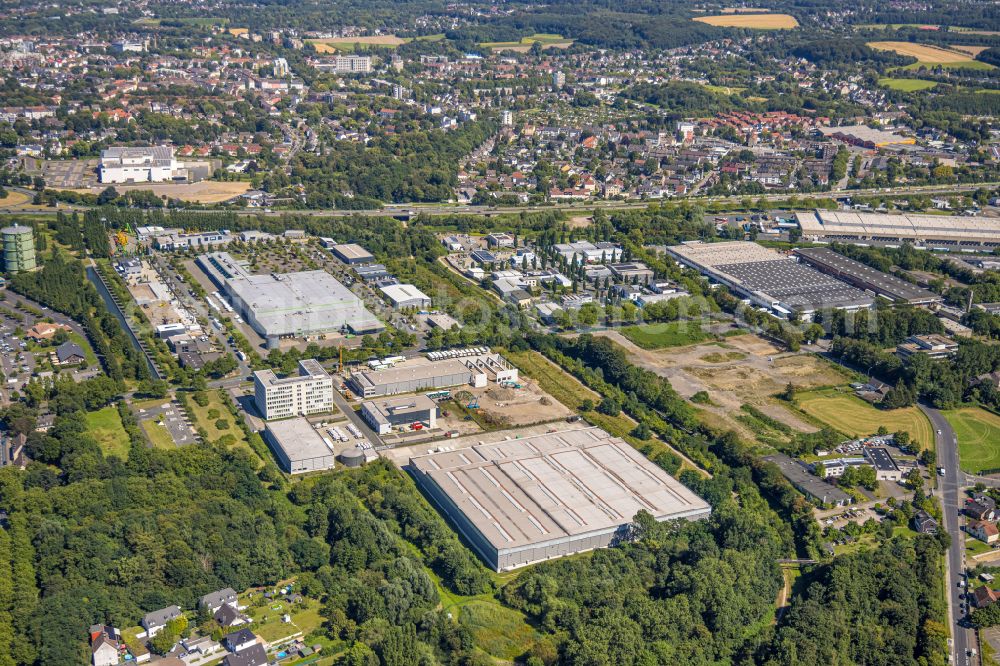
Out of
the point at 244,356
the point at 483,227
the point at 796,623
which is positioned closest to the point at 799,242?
the point at 483,227

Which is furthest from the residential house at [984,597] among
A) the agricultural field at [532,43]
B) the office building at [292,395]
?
the agricultural field at [532,43]

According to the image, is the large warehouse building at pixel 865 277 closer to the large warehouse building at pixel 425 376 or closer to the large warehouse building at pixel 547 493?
the large warehouse building at pixel 425 376

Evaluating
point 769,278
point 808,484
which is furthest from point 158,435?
point 769,278

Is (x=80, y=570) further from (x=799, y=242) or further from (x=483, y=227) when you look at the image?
(x=799, y=242)

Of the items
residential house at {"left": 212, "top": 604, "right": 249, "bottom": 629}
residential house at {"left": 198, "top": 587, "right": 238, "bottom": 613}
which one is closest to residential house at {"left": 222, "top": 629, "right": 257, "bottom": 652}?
residential house at {"left": 212, "top": 604, "right": 249, "bottom": 629}

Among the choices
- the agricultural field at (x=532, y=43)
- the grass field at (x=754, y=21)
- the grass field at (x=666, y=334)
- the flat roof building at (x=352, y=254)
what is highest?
the grass field at (x=754, y=21)
